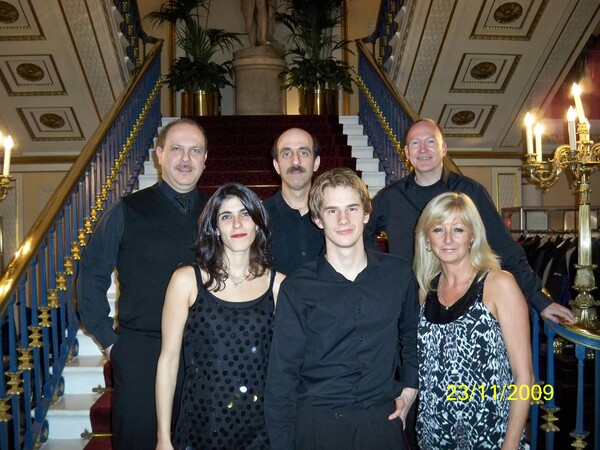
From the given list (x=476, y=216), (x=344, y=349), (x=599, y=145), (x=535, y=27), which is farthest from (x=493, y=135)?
(x=344, y=349)

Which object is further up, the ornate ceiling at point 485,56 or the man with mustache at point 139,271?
the ornate ceiling at point 485,56

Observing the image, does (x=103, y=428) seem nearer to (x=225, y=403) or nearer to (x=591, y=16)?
(x=225, y=403)

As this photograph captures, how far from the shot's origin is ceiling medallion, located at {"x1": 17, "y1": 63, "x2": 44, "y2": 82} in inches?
235

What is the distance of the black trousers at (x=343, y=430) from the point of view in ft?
5.16

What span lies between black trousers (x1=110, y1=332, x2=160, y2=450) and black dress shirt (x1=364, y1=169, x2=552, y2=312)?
1.13 meters

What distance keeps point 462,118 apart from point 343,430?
6.01 m

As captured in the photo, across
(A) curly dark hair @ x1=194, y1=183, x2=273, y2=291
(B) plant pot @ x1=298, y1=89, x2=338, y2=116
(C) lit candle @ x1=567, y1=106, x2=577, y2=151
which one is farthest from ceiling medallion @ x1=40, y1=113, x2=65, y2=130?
(C) lit candle @ x1=567, y1=106, x2=577, y2=151

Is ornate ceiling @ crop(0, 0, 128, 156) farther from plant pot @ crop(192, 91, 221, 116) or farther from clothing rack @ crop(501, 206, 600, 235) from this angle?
clothing rack @ crop(501, 206, 600, 235)

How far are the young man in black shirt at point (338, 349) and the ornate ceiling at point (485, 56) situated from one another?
4.81 m

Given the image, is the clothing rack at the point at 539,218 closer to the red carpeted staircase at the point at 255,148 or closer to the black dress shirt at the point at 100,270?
the red carpeted staircase at the point at 255,148

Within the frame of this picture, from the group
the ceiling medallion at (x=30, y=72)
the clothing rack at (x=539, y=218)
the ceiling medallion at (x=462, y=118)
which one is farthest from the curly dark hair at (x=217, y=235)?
the ceiling medallion at (x=462, y=118)

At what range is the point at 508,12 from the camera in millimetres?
5762

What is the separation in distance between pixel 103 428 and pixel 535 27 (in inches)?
220

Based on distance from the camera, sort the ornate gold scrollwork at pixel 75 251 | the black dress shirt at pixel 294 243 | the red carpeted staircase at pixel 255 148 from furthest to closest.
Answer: the red carpeted staircase at pixel 255 148 → the ornate gold scrollwork at pixel 75 251 → the black dress shirt at pixel 294 243
